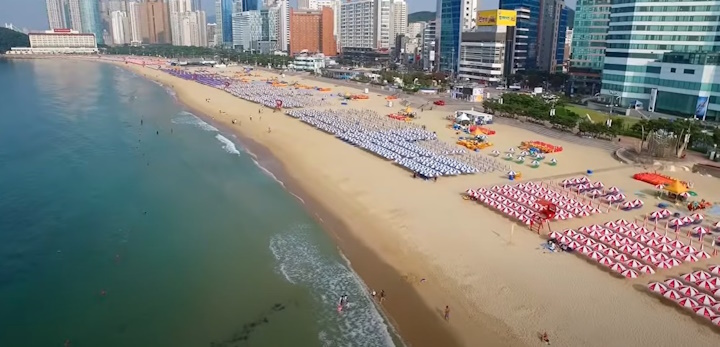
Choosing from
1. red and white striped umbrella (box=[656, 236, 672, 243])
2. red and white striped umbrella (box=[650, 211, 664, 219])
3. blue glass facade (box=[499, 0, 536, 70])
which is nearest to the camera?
red and white striped umbrella (box=[656, 236, 672, 243])

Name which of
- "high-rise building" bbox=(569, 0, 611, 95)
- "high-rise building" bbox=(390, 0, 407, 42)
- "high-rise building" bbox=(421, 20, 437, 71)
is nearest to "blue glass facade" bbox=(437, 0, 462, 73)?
"high-rise building" bbox=(421, 20, 437, 71)

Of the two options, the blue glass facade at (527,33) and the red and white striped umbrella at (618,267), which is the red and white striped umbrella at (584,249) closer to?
the red and white striped umbrella at (618,267)

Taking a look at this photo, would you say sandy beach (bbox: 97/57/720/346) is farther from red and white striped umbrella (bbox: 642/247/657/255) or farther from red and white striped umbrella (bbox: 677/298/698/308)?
red and white striped umbrella (bbox: 642/247/657/255)

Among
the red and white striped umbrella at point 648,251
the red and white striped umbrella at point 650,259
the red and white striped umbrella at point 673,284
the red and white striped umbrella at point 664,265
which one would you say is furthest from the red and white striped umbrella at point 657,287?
the red and white striped umbrella at point 648,251

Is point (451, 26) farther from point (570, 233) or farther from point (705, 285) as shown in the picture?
point (705, 285)

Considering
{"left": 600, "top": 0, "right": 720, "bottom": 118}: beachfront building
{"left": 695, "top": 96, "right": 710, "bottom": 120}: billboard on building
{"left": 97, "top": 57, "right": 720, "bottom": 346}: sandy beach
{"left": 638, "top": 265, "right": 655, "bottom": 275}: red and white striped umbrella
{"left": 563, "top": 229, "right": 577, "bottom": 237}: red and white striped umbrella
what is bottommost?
{"left": 97, "top": 57, "right": 720, "bottom": 346}: sandy beach

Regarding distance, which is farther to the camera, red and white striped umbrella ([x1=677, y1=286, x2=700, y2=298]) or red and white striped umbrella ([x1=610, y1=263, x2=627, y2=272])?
red and white striped umbrella ([x1=610, y1=263, x2=627, y2=272])
